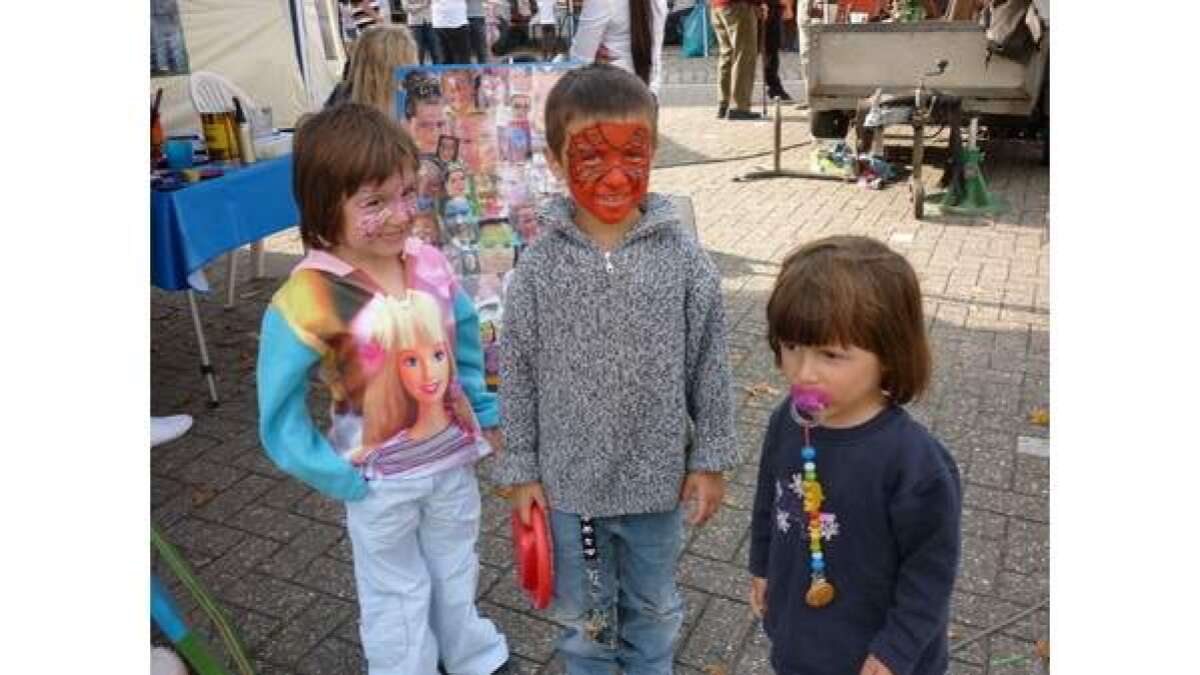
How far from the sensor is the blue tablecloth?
12.6 feet

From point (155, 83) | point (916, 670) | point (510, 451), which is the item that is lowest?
point (916, 670)

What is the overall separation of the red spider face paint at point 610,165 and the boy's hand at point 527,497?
2.02 ft

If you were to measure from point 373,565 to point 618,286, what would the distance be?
98 cm

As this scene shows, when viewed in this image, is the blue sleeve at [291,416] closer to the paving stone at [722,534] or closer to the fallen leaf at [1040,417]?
the paving stone at [722,534]

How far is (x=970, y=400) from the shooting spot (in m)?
4.14

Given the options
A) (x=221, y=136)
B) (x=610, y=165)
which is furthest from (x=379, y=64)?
(x=610, y=165)

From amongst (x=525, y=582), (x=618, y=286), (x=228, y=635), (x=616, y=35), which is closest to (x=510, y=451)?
(x=525, y=582)

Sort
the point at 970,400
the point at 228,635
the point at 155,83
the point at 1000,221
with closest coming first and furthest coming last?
1. the point at 228,635
2. the point at 970,400
3. the point at 155,83
4. the point at 1000,221

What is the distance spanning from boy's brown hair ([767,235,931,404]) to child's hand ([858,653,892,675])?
18.5 inches

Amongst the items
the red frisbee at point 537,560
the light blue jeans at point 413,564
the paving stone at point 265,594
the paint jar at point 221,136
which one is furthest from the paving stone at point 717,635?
the paint jar at point 221,136

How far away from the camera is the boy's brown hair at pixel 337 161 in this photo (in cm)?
207

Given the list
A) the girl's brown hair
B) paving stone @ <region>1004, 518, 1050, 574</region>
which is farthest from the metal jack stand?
paving stone @ <region>1004, 518, 1050, 574</region>

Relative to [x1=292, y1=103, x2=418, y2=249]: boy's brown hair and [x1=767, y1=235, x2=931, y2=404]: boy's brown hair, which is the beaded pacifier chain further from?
[x1=292, y1=103, x2=418, y2=249]: boy's brown hair

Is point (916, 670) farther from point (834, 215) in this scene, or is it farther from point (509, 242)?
point (834, 215)
